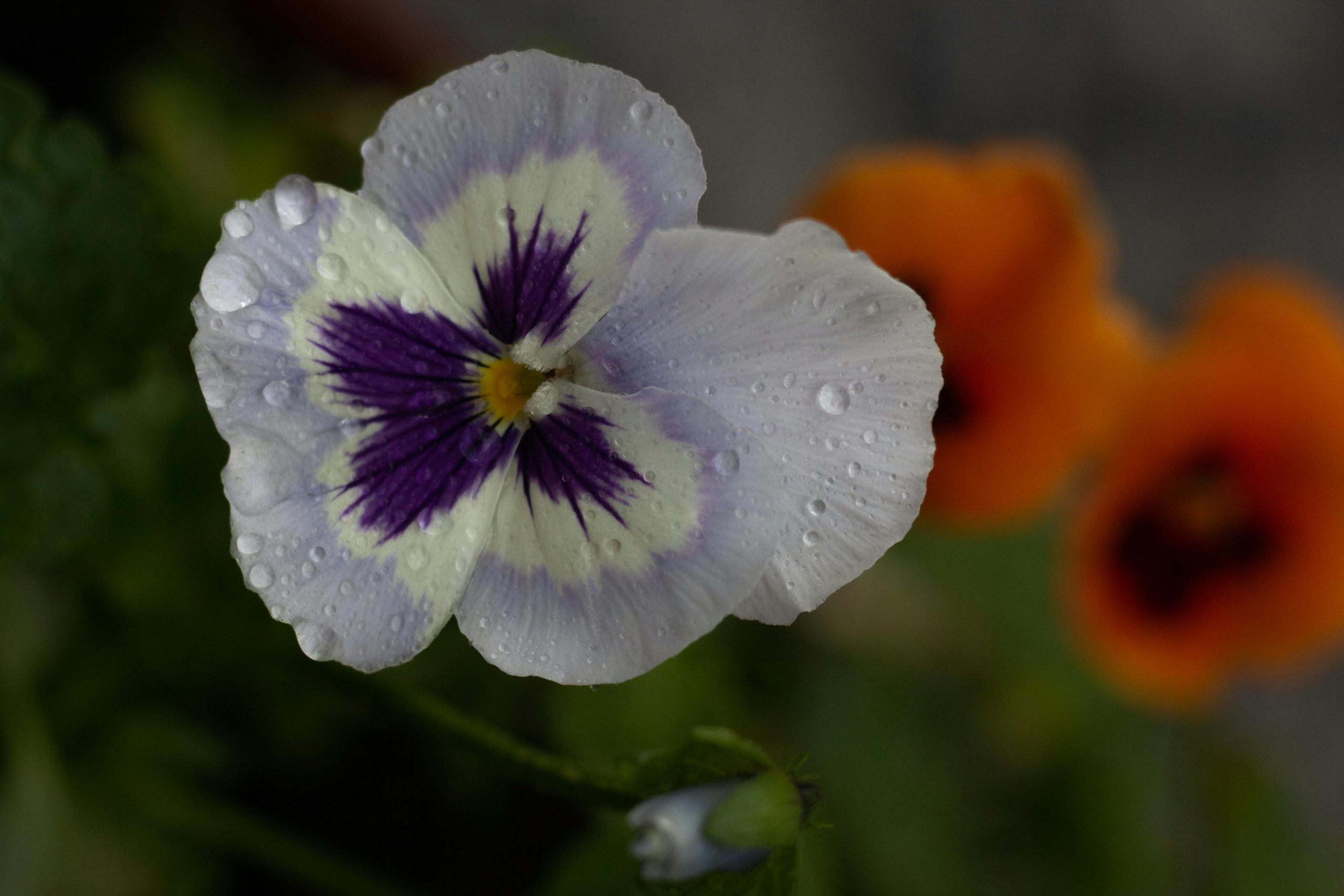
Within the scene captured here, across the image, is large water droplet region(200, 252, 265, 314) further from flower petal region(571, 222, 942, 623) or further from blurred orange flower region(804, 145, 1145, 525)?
blurred orange flower region(804, 145, 1145, 525)

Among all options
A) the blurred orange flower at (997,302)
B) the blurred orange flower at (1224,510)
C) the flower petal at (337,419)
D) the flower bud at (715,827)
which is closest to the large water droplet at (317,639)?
the flower petal at (337,419)

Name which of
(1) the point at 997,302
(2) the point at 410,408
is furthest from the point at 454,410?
(1) the point at 997,302

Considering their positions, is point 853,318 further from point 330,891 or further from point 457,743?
point 330,891

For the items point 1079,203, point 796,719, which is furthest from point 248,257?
point 796,719

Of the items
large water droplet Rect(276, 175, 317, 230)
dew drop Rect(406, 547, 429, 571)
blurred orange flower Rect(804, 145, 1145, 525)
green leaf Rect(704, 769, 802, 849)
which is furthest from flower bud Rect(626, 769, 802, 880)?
blurred orange flower Rect(804, 145, 1145, 525)

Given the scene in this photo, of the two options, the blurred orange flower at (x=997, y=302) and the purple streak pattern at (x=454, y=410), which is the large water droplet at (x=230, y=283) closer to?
the purple streak pattern at (x=454, y=410)

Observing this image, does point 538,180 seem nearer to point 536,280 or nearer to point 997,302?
point 536,280
